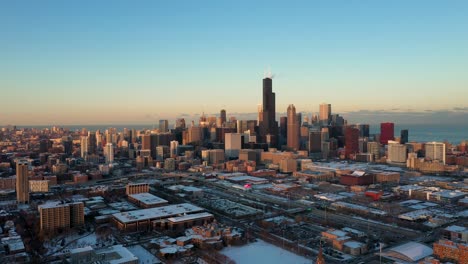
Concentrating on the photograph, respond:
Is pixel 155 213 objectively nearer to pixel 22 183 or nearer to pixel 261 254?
pixel 261 254

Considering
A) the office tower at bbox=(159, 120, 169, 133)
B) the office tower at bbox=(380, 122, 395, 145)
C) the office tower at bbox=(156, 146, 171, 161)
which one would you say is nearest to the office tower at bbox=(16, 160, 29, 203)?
the office tower at bbox=(156, 146, 171, 161)

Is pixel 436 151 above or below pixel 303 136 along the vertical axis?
below

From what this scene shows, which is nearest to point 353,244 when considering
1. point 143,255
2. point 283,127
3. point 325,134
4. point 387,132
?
→ point 143,255

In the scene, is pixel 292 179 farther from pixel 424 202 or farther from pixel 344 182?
pixel 424 202

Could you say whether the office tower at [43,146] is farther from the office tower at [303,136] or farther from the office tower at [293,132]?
the office tower at [303,136]

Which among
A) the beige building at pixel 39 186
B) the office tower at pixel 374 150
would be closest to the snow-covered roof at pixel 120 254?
the beige building at pixel 39 186

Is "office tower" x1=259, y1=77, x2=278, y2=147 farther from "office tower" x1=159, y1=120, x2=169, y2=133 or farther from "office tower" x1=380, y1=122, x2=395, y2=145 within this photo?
"office tower" x1=159, y1=120, x2=169, y2=133
